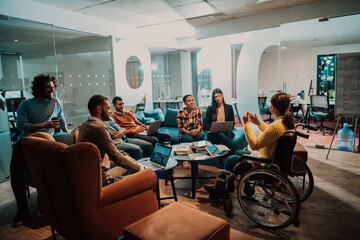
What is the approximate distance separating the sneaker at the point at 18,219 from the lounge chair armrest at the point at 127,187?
1465 mm

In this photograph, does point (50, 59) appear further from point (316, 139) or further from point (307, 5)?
point (316, 139)

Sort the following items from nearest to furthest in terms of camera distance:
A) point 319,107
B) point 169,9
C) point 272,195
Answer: point 272,195, point 169,9, point 319,107

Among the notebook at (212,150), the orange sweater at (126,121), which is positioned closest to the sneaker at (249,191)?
the notebook at (212,150)

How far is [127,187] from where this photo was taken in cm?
187

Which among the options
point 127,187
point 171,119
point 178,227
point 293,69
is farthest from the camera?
point 293,69

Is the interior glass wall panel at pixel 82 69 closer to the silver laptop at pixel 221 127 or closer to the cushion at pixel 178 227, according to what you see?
the silver laptop at pixel 221 127

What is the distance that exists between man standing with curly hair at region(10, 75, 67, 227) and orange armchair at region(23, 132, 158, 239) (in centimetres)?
85

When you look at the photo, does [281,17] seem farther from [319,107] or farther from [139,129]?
[139,129]

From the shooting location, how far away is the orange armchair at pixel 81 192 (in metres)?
1.61

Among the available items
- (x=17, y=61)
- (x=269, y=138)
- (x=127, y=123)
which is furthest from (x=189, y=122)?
(x=17, y=61)

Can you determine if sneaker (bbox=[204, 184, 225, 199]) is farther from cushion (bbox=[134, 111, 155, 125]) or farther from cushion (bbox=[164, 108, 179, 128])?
cushion (bbox=[164, 108, 179, 128])

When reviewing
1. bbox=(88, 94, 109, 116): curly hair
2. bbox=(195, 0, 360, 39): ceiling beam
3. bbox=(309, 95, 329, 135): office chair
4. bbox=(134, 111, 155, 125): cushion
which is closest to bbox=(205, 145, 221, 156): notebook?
bbox=(88, 94, 109, 116): curly hair

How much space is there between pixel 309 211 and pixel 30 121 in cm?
323

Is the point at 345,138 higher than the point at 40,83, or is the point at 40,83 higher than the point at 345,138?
the point at 40,83
